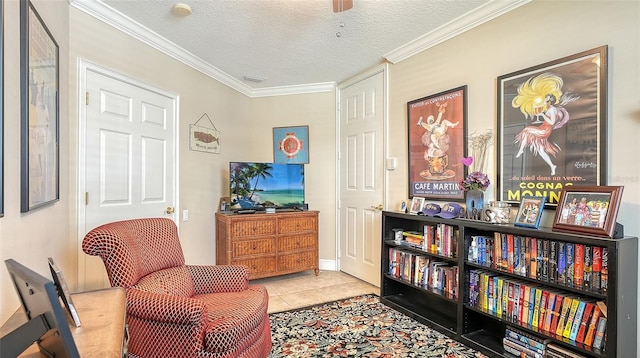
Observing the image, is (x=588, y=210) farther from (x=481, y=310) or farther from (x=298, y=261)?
(x=298, y=261)

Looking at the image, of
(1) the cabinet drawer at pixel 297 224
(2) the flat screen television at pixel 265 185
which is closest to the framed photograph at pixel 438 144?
(1) the cabinet drawer at pixel 297 224

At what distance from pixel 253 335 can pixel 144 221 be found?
1.02 m

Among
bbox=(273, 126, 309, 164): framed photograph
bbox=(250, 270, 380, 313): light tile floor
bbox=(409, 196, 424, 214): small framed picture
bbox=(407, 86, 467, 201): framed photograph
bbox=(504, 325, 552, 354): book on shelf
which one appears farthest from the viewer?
bbox=(273, 126, 309, 164): framed photograph

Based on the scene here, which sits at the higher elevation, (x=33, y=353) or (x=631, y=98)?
(x=631, y=98)

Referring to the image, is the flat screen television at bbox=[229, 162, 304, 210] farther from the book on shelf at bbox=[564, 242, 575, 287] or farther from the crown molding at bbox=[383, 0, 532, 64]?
the book on shelf at bbox=[564, 242, 575, 287]

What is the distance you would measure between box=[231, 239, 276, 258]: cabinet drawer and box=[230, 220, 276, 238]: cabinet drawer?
8cm

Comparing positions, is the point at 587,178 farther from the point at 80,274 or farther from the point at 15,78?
the point at 80,274

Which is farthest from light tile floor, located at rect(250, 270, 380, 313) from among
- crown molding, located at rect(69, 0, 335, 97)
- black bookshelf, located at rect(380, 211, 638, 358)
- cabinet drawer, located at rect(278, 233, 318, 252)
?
crown molding, located at rect(69, 0, 335, 97)

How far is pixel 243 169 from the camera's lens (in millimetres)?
3719

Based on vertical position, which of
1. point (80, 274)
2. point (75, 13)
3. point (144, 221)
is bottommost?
point (80, 274)

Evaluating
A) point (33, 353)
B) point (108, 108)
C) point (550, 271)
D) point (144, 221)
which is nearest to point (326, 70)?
point (108, 108)

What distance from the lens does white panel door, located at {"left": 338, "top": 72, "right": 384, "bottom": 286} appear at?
11.7 feet

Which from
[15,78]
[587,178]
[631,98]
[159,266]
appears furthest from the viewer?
[159,266]

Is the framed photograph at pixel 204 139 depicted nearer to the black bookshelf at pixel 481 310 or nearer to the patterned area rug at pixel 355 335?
the patterned area rug at pixel 355 335
